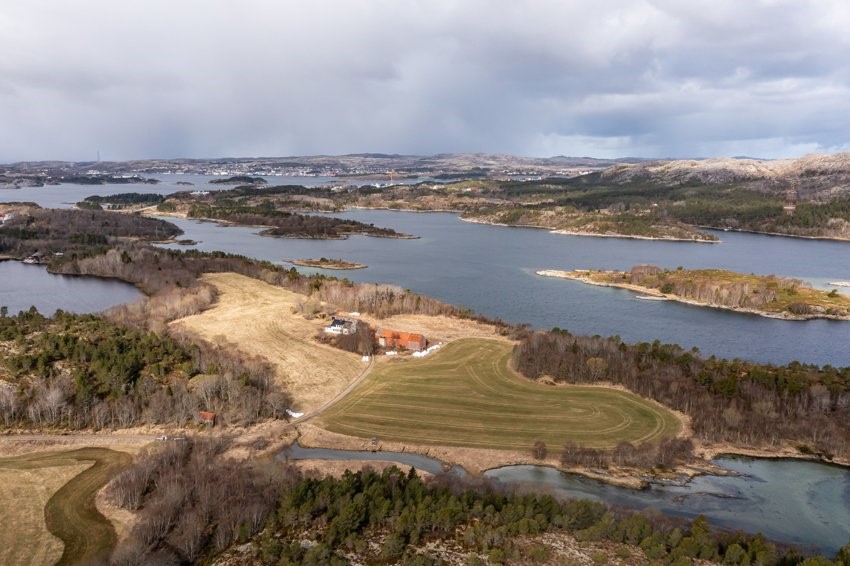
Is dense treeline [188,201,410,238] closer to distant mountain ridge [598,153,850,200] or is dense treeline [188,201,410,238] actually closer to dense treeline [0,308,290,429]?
dense treeline [0,308,290,429]

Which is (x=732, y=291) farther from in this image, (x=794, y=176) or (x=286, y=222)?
(x=794, y=176)

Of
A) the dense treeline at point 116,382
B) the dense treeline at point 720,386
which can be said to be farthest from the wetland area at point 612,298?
the dense treeline at point 116,382

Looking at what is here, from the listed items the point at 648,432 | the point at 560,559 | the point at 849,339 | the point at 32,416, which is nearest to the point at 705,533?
the point at 560,559

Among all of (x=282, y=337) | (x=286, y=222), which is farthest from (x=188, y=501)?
(x=286, y=222)

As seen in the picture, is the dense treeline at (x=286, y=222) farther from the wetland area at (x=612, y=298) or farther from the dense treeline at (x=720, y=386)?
the dense treeline at (x=720, y=386)

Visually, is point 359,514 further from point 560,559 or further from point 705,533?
point 705,533

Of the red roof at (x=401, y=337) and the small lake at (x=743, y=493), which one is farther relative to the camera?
the red roof at (x=401, y=337)
